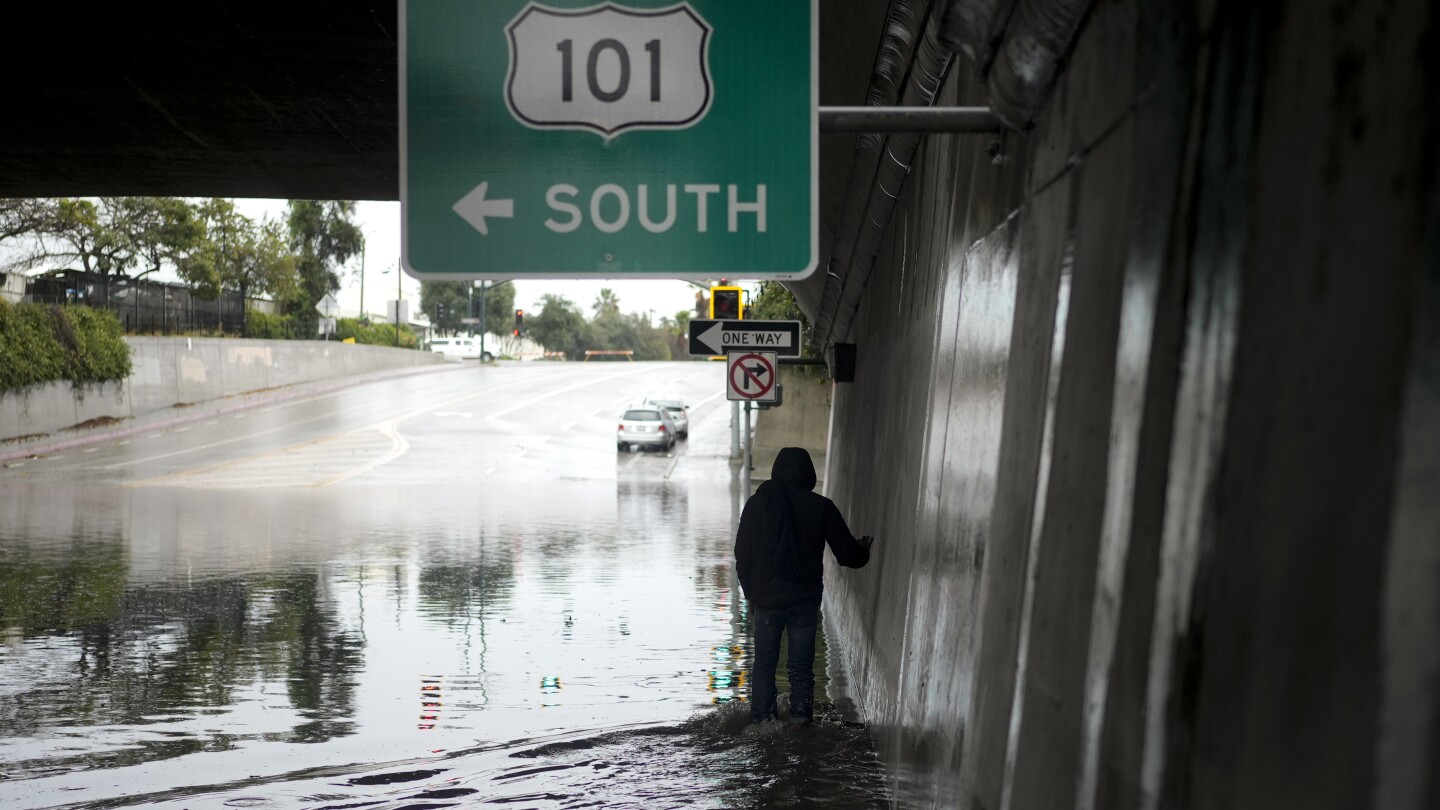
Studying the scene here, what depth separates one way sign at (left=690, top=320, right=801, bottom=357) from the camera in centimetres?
1748

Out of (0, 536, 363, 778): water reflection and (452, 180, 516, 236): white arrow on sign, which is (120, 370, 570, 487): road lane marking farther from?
(452, 180, 516, 236): white arrow on sign

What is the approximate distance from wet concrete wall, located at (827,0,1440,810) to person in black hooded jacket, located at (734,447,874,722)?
3.52 metres

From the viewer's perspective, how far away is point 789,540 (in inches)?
340

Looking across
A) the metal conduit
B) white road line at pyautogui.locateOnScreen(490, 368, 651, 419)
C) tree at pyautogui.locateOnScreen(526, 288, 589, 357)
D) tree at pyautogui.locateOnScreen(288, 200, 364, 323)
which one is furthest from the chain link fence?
tree at pyautogui.locateOnScreen(526, 288, 589, 357)

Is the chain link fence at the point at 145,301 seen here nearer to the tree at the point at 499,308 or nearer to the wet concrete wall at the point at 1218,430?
the wet concrete wall at the point at 1218,430

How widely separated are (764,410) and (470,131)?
31381 millimetres

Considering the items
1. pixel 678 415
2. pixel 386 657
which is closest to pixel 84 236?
pixel 678 415

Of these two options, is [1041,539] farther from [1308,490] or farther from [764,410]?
[764,410]

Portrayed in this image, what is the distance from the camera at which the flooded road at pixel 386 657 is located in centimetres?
766

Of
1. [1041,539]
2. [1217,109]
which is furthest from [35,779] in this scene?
[1217,109]

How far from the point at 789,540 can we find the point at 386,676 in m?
3.63

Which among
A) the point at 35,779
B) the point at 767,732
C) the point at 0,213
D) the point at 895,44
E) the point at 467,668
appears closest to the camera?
the point at 35,779

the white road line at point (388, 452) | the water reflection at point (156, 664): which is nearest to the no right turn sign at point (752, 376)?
the water reflection at point (156, 664)

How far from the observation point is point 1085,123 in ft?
13.3
